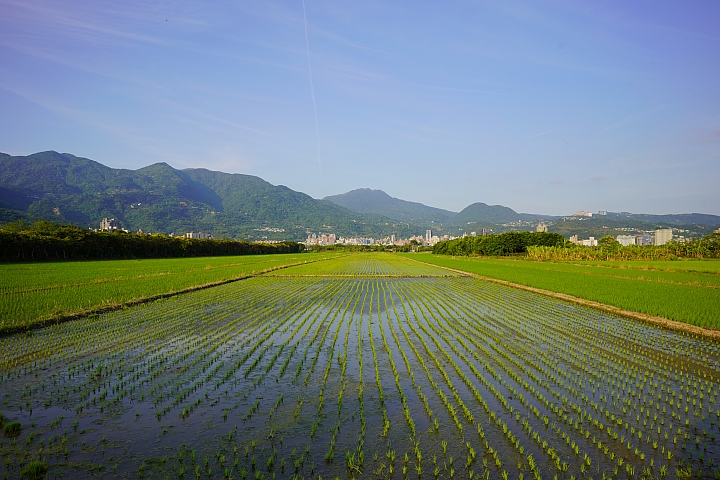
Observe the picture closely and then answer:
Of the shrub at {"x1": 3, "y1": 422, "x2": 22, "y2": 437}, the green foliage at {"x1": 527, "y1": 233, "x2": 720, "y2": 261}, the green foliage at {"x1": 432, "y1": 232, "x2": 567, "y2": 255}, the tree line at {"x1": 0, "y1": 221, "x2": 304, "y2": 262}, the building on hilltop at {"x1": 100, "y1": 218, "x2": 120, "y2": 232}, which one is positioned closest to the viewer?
the shrub at {"x1": 3, "y1": 422, "x2": 22, "y2": 437}

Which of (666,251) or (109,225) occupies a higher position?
(109,225)

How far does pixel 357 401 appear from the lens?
5.97 metres

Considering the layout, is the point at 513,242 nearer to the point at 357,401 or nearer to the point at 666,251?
the point at 666,251

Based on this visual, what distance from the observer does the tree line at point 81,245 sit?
129ft

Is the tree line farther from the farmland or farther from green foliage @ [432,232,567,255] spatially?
green foliage @ [432,232,567,255]

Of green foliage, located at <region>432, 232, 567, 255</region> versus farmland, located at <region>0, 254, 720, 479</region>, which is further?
green foliage, located at <region>432, 232, 567, 255</region>

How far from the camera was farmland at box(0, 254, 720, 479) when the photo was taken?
4.24m

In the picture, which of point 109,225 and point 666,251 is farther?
point 109,225

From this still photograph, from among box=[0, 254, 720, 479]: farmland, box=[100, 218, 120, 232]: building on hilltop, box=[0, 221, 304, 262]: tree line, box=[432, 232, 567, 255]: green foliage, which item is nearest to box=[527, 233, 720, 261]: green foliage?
box=[432, 232, 567, 255]: green foliage

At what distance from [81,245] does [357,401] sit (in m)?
51.0

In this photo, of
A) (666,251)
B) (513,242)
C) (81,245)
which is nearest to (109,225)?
(81,245)

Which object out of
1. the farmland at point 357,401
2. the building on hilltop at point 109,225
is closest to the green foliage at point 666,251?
the farmland at point 357,401

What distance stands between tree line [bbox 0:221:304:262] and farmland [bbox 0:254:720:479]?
36568 millimetres

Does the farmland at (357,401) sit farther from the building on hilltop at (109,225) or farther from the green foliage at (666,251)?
the building on hilltop at (109,225)
